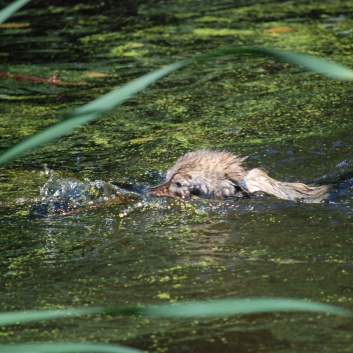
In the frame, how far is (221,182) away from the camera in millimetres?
5773

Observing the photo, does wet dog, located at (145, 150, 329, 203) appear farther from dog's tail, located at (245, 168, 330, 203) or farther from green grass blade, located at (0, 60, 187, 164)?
green grass blade, located at (0, 60, 187, 164)

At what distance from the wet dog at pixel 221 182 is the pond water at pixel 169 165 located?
0.15 meters

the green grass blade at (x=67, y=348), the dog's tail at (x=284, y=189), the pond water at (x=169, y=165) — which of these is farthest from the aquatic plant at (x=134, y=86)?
the dog's tail at (x=284, y=189)

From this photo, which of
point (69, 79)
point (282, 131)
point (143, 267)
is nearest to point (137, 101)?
point (69, 79)

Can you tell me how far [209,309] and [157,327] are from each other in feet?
4.39

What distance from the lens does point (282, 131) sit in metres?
6.86

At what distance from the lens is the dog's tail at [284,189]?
5.57 m

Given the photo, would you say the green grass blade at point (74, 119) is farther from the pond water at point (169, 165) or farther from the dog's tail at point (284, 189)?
the dog's tail at point (284, 189)

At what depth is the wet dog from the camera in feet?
18.4

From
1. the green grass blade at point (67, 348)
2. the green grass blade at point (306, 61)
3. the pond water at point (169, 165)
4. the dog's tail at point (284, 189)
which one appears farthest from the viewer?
the dog's tail at point (284, 189)

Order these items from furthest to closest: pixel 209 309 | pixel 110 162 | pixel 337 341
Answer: pixel 110 162, pixel 337 341, pixel 209 309

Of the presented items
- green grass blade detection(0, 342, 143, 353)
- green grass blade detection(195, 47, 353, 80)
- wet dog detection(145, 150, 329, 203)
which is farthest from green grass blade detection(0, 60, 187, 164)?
wet dog detection(145, 150, 329, 203)

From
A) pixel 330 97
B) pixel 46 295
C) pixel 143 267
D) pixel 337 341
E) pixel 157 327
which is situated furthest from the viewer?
pixel 330 97

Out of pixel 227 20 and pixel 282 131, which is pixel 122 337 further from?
pixel 227 20
